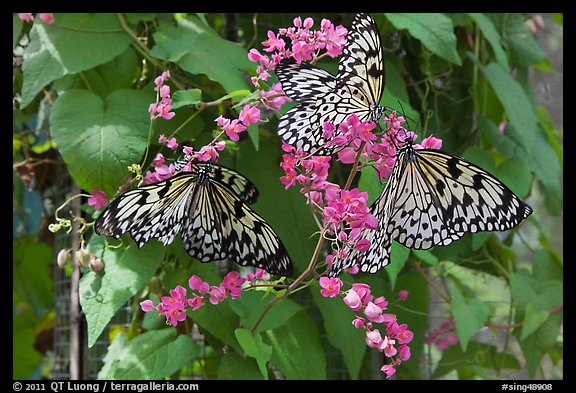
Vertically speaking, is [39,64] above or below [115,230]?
above

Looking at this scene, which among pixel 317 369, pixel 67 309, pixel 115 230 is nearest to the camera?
pixel 115 230

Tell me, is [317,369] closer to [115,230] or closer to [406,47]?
[115,230]

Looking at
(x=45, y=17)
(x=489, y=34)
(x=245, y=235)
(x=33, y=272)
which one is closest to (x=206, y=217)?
(x=245, y=235)

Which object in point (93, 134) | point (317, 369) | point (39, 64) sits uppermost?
point (39, 64)

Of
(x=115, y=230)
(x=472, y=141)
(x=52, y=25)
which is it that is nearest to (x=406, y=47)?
(x=472, y=141)

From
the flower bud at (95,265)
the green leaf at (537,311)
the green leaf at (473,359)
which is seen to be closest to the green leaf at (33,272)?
the flower bud at (95,265)

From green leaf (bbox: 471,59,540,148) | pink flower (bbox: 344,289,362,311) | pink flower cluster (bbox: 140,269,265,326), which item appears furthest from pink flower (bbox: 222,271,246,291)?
green leaf (bbox: 471,59,540,148)

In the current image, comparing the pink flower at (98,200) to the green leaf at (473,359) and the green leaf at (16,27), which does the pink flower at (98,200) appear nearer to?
the green leaf at (16,27)
